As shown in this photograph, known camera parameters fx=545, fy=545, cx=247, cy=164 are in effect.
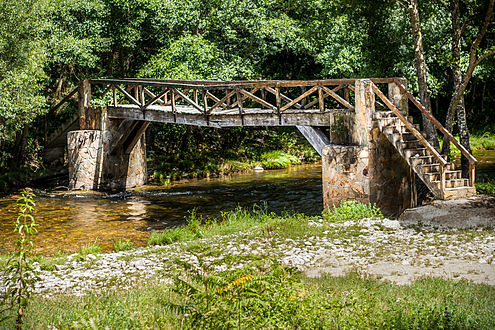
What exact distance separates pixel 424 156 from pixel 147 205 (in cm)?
869

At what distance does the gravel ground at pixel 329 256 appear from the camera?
25.9 ft

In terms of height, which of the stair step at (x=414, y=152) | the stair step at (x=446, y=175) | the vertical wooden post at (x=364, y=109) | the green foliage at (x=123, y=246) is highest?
the vertical wooden post at (x=364, y=109)

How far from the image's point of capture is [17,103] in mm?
17453

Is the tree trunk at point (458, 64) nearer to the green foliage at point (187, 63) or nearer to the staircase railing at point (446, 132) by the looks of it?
the staircase railing at point (446, 132)

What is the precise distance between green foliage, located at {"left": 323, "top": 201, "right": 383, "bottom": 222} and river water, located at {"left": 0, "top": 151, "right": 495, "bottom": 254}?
2084mm

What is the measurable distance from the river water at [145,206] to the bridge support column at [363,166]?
6.26 feet

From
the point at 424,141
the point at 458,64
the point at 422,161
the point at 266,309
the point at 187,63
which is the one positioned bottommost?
the point at 266,309

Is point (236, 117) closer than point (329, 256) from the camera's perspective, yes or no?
No

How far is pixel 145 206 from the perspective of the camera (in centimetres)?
1686

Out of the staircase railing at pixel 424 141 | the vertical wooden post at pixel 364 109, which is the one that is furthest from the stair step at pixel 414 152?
the vertical wooden post at pixel 364 109

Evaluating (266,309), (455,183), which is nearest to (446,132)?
(455,183)

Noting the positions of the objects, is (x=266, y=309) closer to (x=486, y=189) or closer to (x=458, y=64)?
(x=486, y=189)

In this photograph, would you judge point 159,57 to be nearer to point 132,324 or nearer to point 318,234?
point 318,234

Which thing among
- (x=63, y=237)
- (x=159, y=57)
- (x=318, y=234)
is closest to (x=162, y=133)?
(x=159, y=57)
